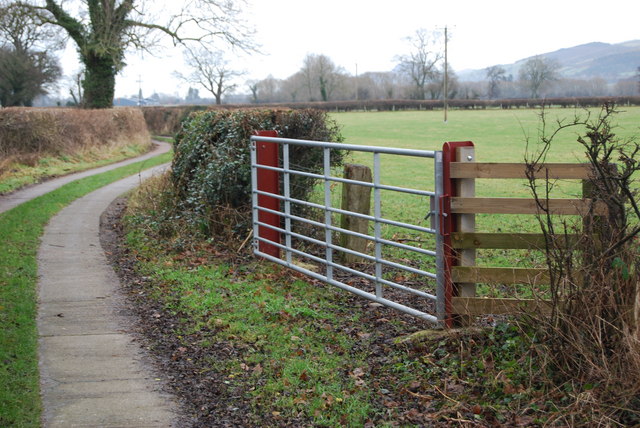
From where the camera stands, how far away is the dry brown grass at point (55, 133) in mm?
24969

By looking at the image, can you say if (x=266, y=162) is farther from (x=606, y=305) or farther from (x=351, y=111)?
(x=351, y=111)

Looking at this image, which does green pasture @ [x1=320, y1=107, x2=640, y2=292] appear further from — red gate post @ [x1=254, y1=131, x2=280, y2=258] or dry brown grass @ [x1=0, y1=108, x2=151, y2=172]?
dry brown grass @ [x1=0, y1=108, x2=151, y2=172]

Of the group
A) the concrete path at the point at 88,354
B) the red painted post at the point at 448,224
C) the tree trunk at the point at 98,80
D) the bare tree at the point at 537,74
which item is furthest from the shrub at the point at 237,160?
the bare tree at the point at 537,74

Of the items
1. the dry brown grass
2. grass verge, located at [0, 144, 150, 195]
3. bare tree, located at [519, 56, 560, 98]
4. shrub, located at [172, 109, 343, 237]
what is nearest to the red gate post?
shrub, located at [172, 109, 343, 237]

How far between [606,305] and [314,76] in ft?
367

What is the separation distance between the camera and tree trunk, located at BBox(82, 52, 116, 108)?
4212 cm

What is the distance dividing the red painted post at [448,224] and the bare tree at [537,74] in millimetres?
64472

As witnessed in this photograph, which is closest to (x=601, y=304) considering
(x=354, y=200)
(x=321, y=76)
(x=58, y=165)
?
(x=354, y=200)

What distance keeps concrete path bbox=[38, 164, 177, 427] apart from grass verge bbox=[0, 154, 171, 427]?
96mm

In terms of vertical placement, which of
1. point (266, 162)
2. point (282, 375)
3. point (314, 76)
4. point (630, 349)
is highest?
point (314, 76)

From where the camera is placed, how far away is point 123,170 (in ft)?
86.6

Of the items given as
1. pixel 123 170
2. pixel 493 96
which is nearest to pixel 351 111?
pixel 493 96

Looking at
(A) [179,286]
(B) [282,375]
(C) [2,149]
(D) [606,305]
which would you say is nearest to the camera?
(D) [606,305]

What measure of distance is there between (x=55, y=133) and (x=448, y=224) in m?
23.9
